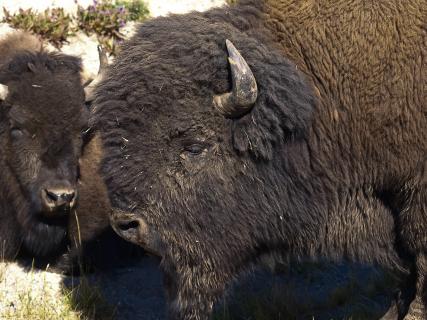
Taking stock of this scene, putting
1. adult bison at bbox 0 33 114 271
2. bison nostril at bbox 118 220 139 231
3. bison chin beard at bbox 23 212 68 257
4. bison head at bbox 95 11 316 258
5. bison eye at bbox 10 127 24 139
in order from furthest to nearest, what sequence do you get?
bison chin beard at bbox 23 212 68 257, bison eye at bbox 10 127 24 139, adult bison at bbox 0 33 114 271, bison nostril at bbox 118 220 139 231, bison head at bbox 95 11 316 258

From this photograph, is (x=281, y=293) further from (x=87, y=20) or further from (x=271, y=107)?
(x=87, y=20)

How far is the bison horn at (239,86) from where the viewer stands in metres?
4.53

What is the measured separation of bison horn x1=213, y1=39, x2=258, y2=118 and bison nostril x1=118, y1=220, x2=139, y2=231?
92 cm

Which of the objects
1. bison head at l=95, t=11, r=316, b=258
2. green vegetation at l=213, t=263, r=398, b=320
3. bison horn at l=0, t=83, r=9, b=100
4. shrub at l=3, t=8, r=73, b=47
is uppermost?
bison head at l=95, t=11, r=316, b=258

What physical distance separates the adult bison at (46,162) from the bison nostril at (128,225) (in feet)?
7.20

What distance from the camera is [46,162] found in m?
6.99

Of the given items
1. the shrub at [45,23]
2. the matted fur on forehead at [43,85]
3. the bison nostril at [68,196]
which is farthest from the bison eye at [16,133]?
the shrub at [45,23]

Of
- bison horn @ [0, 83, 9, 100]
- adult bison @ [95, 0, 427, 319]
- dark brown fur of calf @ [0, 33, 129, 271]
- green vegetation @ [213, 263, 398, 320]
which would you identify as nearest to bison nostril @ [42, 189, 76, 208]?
dark brown fur of calf @ [0, 33, 129, 271]

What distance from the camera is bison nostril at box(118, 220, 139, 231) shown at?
15.8 ft

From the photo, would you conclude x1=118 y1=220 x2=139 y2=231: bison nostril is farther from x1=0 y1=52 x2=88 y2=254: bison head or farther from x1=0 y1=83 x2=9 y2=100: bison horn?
x1=0 y1=83 x2=9 y2=100: bison horn

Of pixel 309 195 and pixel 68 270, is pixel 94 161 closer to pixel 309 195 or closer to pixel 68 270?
pixel 68 270

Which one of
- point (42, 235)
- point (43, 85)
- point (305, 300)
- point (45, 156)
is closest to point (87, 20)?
point (43, 85)

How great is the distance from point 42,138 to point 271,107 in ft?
9.86

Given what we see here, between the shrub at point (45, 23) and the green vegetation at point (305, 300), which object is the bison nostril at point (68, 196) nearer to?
the green vegetation at point (305, 300)
